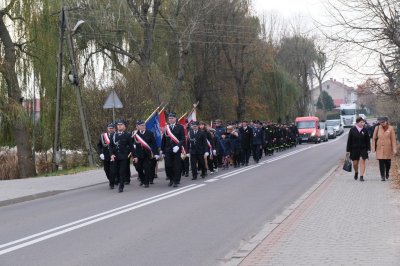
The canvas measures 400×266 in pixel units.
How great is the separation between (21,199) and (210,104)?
27.2 metres

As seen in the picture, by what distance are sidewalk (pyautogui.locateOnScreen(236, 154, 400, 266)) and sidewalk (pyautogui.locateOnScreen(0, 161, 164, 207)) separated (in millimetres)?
6728

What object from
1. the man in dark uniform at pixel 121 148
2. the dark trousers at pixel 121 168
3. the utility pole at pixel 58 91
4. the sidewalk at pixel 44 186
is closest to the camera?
the sidewalk at pixel 44 186

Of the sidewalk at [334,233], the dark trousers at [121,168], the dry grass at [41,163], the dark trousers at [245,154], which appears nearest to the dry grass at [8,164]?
the dry grass at [41,163]

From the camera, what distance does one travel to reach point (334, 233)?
824 centimetres

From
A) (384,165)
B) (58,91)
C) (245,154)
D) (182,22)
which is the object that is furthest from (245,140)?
(182,22)

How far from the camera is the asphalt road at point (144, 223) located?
755cm

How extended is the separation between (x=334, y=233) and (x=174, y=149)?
785 centimetres

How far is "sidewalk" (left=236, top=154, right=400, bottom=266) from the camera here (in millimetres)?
6781

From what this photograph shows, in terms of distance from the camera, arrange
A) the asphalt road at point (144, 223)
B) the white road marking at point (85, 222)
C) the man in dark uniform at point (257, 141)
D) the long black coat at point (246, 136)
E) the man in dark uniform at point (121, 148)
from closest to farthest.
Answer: the asphalt road at point (144, 223) < the white road marking at point (85, 222) < the man in dark uniform at point (121, 148) < the long black coat at point (246, 136) < the man in dark uniform at point (257, 141)

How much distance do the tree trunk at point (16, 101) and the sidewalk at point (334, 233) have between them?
14022 mm

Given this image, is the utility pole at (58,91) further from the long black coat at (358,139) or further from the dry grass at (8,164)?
the long black coat at (358,139)

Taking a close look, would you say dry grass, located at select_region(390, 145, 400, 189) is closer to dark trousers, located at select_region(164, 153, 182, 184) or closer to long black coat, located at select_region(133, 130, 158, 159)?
dark trousers, located at select_region(164, 153, 182, 184)

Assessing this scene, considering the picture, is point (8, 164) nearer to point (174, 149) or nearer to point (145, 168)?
point (145, 168)

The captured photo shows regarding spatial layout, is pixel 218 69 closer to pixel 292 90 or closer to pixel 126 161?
pixel 292 90
